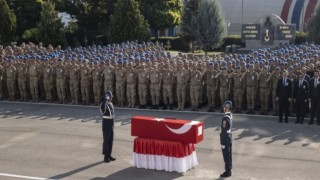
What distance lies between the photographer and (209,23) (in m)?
40.5

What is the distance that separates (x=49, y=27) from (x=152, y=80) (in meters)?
17.6

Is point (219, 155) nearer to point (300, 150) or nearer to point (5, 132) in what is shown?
point (300, 150)

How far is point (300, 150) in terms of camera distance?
12219 millimetres

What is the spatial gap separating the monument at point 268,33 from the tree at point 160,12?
942cm

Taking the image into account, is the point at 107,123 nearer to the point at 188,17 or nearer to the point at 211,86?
the point at 211,86

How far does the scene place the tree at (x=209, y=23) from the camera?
40.4 metres

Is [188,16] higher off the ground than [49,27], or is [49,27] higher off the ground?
[188,16]

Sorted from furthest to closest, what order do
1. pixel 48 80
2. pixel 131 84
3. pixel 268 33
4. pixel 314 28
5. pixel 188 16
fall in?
pixel 188 16 → pixel 314 28 → pixel 268 33 → pixel 48 80 → pixel 131 84

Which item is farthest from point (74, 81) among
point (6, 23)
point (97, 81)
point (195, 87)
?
point (6, 23)

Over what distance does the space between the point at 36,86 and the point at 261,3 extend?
35652mm

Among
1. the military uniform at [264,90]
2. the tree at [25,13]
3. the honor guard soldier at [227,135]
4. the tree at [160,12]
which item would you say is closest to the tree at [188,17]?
the tree at [160,12]

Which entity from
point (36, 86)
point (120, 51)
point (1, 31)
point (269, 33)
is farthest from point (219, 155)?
point (1, 31)

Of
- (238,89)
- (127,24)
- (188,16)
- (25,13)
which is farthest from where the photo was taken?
(188,16)

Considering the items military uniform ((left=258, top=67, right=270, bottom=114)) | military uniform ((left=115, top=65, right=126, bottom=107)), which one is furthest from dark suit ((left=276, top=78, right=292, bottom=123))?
military uniform ((left=115, top=65, right=126, bottom=107))
